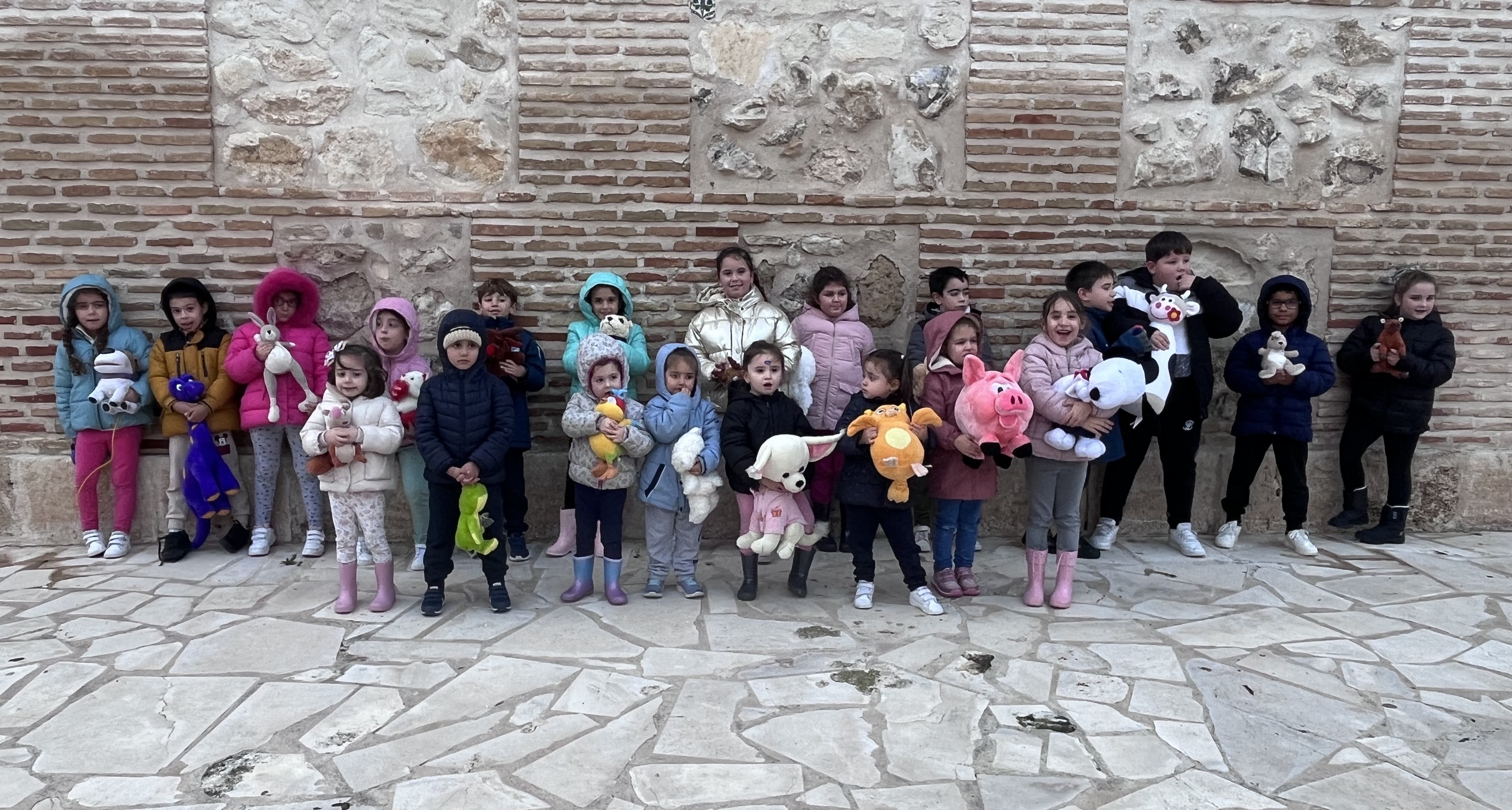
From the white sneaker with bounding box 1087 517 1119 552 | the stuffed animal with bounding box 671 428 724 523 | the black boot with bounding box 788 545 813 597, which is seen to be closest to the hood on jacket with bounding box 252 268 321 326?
the stuffed animal with bounding box 671 428 724 523

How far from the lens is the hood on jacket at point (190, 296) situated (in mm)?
5094

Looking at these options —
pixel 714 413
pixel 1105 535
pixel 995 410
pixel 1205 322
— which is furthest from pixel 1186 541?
pixel 714 413

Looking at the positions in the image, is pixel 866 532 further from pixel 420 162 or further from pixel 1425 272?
pixel 1425 272

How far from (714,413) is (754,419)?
0.76 feet

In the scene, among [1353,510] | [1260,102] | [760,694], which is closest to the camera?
[760,694]

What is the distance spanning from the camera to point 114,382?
16.4 ft

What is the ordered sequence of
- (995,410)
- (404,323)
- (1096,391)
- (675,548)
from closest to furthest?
1. (995,410)
2. (1096,391)
3. (675,548)
4. (404,323)

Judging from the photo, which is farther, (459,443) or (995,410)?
(459,443)

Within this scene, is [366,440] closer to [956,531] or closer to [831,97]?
[956,531]

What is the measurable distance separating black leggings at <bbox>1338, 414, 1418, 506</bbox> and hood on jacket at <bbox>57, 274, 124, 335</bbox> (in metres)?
6.65

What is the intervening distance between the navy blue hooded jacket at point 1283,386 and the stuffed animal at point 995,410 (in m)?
1.77

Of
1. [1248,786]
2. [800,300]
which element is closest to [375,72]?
[800,300]

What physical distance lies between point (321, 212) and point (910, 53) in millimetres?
3304

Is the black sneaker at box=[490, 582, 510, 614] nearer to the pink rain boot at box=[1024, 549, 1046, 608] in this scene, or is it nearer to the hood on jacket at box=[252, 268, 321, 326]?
the hood on jacket at box=[252, 268, 321, 326]
